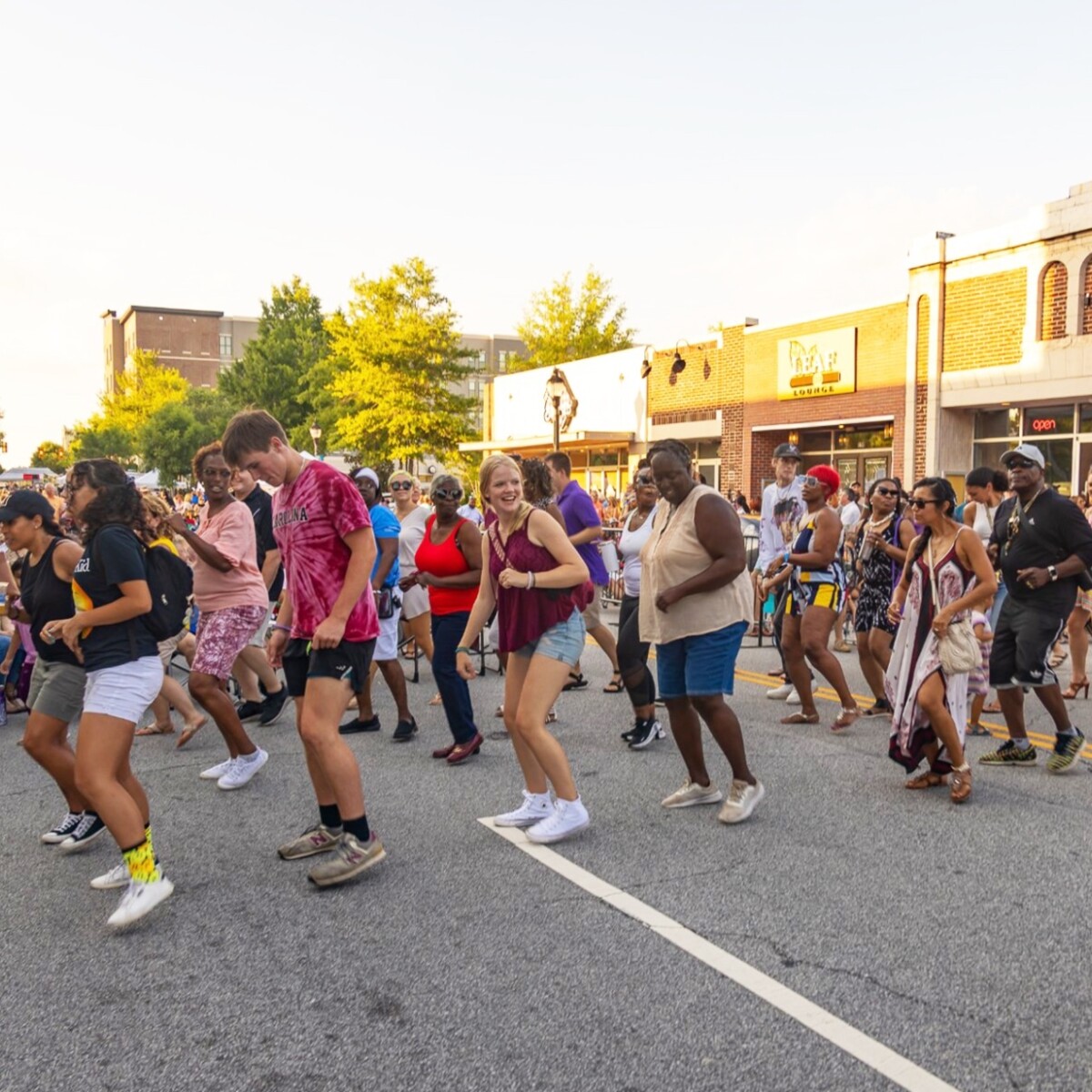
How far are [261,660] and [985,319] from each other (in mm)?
16802

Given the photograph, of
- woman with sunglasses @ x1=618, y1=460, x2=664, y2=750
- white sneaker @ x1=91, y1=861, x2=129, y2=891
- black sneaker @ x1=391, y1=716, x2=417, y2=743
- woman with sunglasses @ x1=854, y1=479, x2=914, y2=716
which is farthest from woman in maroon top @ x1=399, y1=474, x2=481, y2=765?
woman with sunglasses @ x1=854, y1=479, x2=914, y2=716

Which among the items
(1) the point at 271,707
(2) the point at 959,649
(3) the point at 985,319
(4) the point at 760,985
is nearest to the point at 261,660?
(1) the point at 271,707

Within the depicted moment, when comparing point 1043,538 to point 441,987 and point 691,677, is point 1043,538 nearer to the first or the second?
point 691,677

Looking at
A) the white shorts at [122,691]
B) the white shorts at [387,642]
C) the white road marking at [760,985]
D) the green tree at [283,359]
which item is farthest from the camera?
the green tree at [283,359]

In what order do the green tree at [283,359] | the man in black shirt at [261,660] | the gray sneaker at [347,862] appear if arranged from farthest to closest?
the green tree at [283,359], the man in black shirt at [261,660], the gray sneaker at [347,862]

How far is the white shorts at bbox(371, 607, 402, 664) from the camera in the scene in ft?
23.9

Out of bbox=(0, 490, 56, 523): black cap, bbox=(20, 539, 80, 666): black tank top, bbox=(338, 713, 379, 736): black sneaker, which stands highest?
bbox=(0, 490, 56, 523): black cap

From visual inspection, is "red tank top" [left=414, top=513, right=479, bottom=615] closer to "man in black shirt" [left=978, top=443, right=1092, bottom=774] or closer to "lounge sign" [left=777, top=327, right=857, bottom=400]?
"man in black shirt" [left=978, top=443, right=1092, bottom=774]

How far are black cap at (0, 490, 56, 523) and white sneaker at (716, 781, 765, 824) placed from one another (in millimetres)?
3721

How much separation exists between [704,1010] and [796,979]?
0.40 metres

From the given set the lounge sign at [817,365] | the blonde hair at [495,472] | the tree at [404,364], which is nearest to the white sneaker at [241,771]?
the blonde hair at [495,472]

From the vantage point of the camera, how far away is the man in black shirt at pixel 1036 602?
6.16 m

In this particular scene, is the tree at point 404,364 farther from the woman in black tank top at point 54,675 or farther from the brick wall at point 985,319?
the woman in black tank top at point 54,675

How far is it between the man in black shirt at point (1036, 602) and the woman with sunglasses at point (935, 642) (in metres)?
0.72
